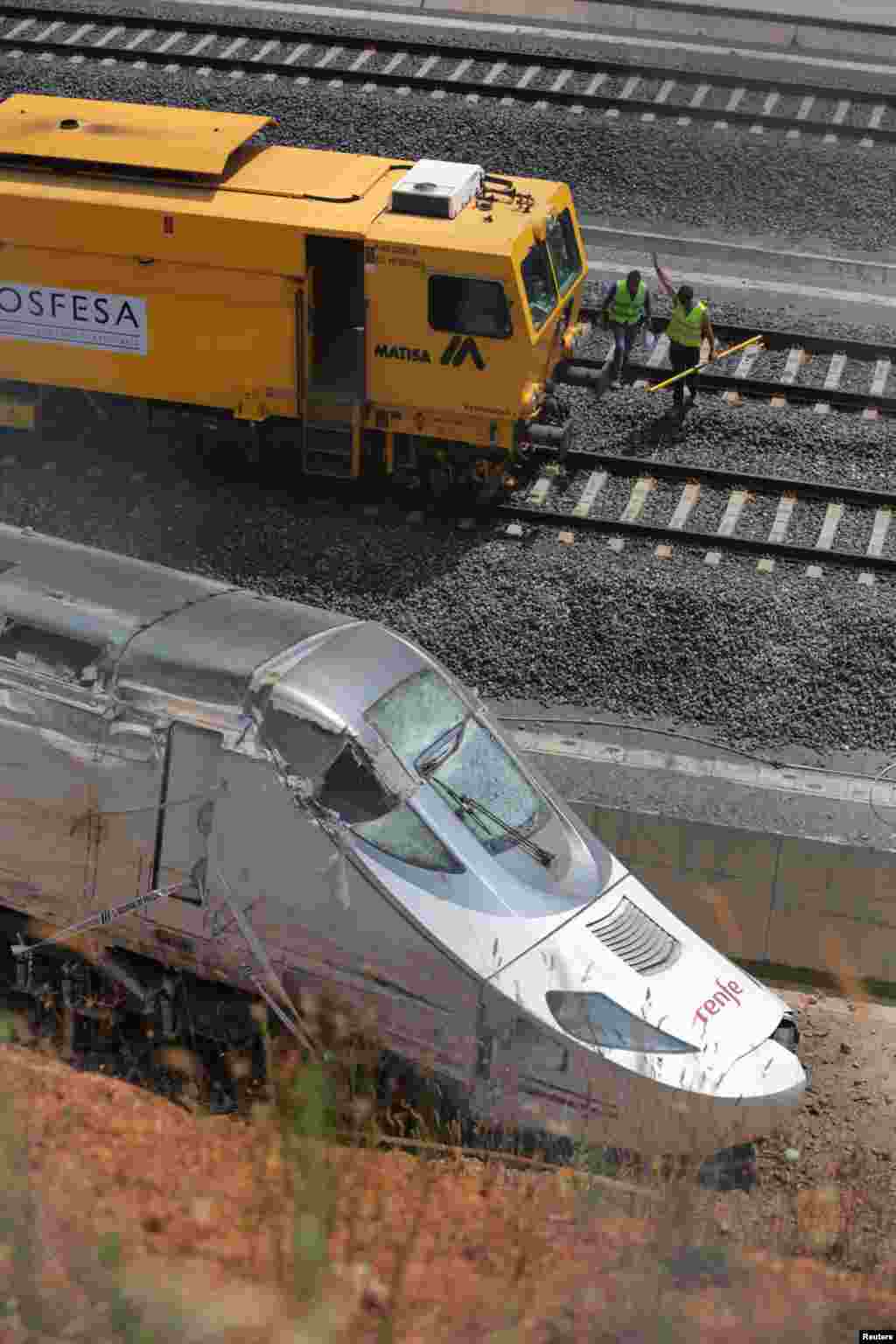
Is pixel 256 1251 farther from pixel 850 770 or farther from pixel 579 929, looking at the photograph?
pixel 850 770

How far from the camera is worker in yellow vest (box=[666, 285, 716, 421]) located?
1633 cm

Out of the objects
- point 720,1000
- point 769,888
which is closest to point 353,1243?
point 720,1000

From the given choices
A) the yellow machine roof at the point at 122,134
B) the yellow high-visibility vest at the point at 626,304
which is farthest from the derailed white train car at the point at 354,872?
the yellow high-visibility vest at the point at 626,304

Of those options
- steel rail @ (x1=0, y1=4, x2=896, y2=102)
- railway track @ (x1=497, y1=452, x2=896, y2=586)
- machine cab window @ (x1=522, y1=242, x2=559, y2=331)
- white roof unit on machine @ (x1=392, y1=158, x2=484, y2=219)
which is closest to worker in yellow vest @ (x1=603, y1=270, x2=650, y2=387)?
railway track @ (x1=497, y1=452, x2=896, y2=586)

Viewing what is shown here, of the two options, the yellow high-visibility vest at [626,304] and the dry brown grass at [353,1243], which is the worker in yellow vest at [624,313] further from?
the dry brown grass at [353,1243]

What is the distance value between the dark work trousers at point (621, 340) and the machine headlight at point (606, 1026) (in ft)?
29.5

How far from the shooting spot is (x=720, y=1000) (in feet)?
30.0

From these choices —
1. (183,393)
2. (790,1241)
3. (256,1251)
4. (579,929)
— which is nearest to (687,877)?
(579,929)

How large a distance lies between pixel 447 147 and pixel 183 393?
677 cm

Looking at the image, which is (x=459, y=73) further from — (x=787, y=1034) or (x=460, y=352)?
(x=787, y=1034)

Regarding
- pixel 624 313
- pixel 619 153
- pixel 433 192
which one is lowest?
pixel 624 313

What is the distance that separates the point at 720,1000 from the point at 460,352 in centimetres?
726

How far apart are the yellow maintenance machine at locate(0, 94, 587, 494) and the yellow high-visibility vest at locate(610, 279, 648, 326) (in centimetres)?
86

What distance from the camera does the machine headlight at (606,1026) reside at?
28.5 feet
